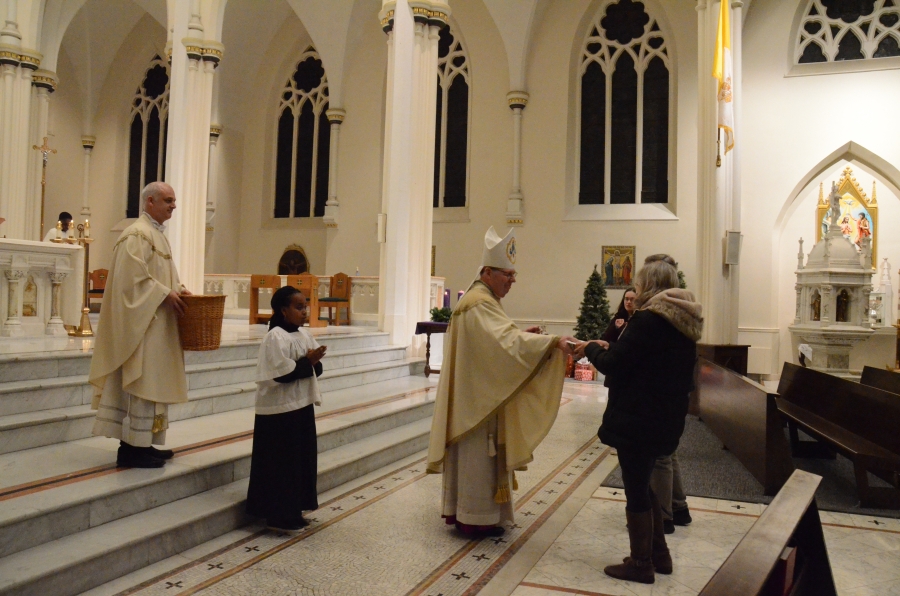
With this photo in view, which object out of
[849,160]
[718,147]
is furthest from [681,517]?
[849,160]

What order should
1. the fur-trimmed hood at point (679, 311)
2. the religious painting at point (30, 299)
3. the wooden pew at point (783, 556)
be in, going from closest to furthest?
the wooden pew at point (783, 556) → the fur-trimmed hood at point (679, 311) → the religious painting at point (30, 299)

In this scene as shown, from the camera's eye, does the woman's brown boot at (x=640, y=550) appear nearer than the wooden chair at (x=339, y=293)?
Yes

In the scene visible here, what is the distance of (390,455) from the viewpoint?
Result: 5574 millimetres

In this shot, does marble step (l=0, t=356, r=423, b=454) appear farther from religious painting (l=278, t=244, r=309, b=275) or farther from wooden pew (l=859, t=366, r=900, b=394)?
religious painting (l=278, t=244, r=309, b=275)

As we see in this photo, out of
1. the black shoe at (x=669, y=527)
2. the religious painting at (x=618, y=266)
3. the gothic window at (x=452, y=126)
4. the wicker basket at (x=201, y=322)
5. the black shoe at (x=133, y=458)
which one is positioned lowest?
the black shoe at (x=669, y=527)

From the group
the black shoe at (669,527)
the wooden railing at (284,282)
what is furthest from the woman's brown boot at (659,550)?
the wooden railing at (284,282)

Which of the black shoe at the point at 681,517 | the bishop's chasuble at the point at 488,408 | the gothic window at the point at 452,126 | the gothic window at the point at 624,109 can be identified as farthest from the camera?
the gothic window at the point at 452,126

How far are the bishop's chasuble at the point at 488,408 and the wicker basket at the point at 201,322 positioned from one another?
4.48 feet

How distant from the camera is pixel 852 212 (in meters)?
12.6

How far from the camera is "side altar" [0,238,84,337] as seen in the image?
22.5ft

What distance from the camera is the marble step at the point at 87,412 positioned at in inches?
163

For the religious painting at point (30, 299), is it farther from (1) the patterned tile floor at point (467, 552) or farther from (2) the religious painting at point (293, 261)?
(2) the religious painting at point (293, 261)

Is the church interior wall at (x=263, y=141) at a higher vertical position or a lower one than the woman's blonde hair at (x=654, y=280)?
higher

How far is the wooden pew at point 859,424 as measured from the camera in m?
4.49
